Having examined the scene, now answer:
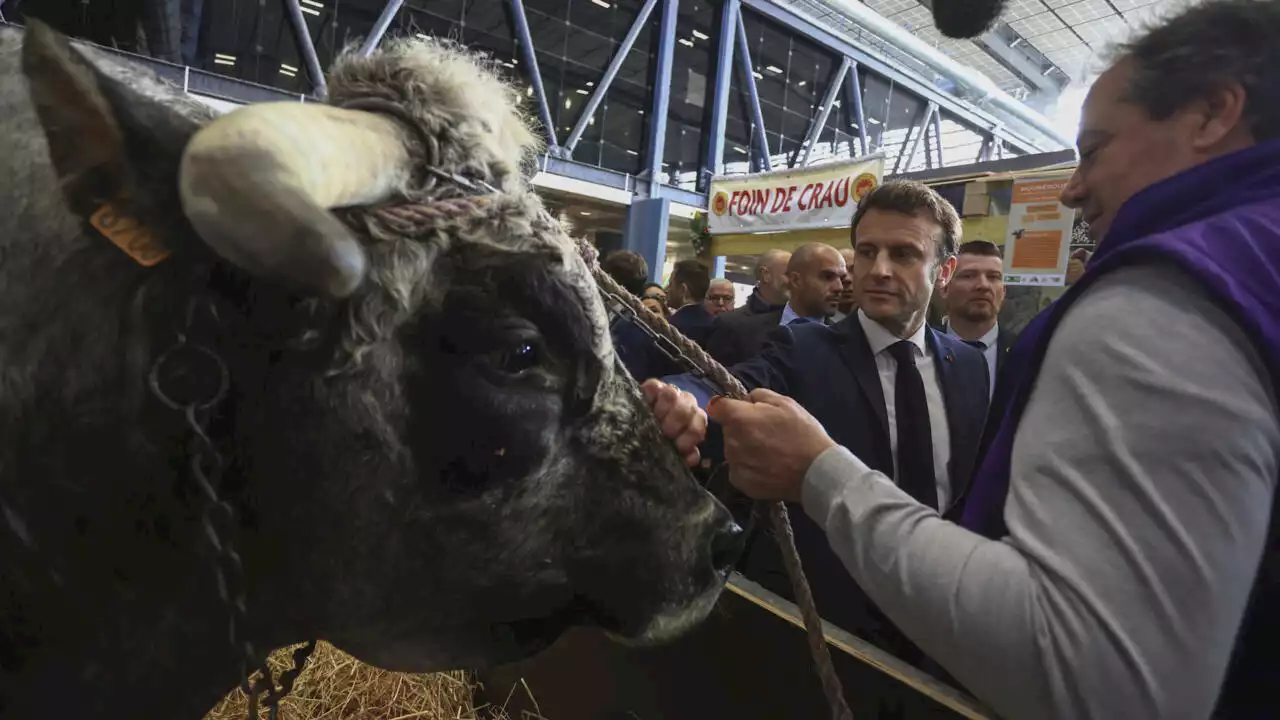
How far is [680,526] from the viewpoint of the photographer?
3.58 feet

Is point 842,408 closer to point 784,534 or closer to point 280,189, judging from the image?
point 784,534

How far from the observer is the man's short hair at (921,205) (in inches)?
84.7

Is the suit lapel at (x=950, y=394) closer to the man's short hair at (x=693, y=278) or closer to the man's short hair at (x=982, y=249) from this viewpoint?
the man's short hair at (x=982, y=249)

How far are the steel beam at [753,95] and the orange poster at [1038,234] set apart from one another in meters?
12.3

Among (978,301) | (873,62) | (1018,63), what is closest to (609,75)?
(873,62)

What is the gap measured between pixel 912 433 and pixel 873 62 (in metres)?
19.5

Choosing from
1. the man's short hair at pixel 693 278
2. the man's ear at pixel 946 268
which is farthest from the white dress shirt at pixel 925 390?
the man's short hair at pixel 693 278

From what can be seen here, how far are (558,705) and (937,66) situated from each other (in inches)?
788

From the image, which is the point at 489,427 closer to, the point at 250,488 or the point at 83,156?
the point at 250,488

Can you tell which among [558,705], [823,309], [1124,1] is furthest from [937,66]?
[558,705]

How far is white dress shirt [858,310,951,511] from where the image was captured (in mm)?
1923

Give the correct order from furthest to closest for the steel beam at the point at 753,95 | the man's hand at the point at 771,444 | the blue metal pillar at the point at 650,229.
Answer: the steel beam at the point at 753,95, the blue metal pillar at the point at 650,229, the man's hand at the point at 771,444

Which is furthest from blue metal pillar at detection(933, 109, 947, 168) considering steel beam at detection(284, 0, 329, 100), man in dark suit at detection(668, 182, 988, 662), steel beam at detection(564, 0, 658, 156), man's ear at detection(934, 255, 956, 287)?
man in dark suit at detection(668, 182, 988, 662)

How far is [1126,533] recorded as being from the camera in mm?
668
